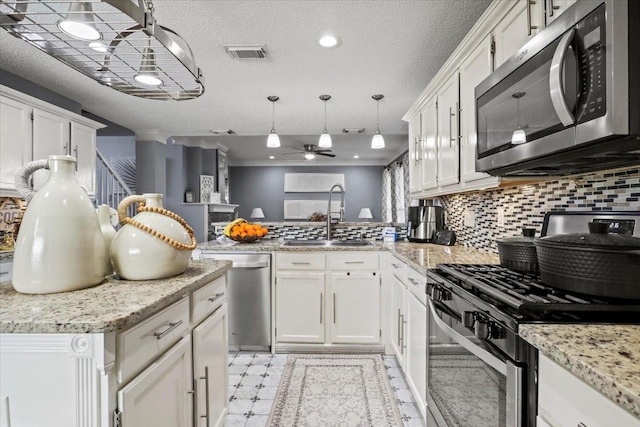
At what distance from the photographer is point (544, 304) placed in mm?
936

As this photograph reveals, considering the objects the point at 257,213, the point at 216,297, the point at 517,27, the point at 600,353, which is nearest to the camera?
the point at 600,353

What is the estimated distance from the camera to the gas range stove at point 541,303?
90 centimetres

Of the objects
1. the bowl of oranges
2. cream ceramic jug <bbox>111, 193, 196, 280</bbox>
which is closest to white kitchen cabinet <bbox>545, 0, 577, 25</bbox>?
cream ceramic jug <bbox>111, 193, 196, 280</bbox>

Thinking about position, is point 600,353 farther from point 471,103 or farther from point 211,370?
point 471,103

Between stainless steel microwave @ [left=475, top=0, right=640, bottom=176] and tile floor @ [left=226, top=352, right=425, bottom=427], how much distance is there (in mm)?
1604

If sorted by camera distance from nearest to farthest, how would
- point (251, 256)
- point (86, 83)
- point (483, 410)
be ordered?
point (483, 410) < point (251, 256) < point (86, 83)

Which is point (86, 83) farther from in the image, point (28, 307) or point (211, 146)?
point (211, 146)

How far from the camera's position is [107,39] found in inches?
47.5

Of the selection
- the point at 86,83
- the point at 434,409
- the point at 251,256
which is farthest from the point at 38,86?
the point at 434,409

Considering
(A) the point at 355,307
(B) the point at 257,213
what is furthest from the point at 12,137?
(B) the point at 257,213

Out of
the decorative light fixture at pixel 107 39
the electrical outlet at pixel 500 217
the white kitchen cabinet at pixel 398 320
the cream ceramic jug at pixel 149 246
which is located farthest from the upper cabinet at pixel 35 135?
the electrical outlet at pixel 500 217

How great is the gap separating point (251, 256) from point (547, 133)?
239 centimetres

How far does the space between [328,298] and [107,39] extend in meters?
2.37

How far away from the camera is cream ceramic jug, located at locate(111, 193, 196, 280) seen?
4.02 feet
